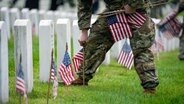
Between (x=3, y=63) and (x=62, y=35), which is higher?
(x=3, y=63)

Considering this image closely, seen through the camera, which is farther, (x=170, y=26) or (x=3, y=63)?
(x=170, y=26)

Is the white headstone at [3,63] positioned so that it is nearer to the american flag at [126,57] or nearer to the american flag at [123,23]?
the american flag at [123,23]

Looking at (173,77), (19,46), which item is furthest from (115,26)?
(173,77)

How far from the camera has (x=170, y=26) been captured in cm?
1977

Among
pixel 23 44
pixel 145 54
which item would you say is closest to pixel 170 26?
pixel 145 54

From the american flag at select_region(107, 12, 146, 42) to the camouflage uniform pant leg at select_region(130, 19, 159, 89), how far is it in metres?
0.09

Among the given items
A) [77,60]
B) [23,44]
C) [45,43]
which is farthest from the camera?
[77,60]

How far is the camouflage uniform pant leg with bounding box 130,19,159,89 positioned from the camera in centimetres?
1052

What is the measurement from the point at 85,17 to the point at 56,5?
20.1 meters

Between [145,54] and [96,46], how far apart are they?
850mm

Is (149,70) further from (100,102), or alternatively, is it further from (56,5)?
(56,5)

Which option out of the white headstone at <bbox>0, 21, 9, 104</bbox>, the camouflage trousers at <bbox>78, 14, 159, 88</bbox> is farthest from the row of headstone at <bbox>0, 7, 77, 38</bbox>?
the white headstone at <bbox>0, 21, 9, 104</bbox>

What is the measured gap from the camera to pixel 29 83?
32.6 ft

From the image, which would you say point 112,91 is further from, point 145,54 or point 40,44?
point 40,44
